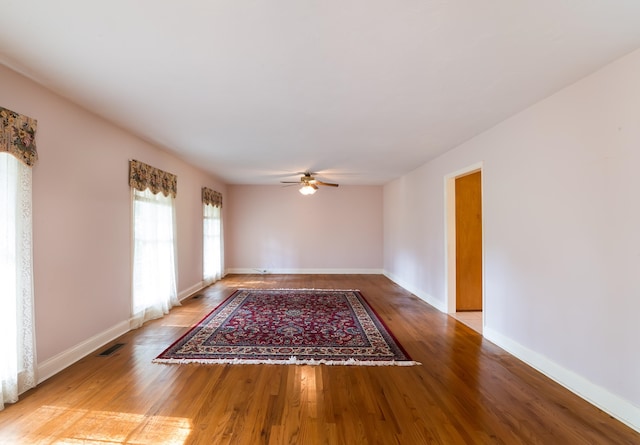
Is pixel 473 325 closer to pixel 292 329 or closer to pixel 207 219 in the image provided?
pixel 292 329

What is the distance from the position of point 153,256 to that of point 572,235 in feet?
15.9

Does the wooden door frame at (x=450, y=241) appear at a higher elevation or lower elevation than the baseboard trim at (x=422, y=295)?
higher

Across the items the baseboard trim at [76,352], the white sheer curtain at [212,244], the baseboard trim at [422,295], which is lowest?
the baseboard trim at [422,295]

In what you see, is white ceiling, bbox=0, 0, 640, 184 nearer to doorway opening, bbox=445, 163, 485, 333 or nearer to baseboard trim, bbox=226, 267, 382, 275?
doorway opening, bbox=445, 163, 485, 333

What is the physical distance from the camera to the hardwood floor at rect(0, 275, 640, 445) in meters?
1.77

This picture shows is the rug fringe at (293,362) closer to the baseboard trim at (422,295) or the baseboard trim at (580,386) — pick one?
the baseboard trim at (580,386)

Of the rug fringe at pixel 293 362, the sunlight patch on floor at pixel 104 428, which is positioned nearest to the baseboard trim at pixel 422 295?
the rug fringe at pixel 293 362

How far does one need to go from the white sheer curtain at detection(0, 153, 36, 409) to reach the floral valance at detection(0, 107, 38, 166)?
0.06 m

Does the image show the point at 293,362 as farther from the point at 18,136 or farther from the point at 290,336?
the point at 18,136

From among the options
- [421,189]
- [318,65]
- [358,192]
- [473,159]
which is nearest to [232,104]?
[318,65]

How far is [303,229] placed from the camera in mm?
8062

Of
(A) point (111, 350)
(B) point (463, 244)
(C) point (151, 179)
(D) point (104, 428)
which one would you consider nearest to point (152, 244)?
(C) point (151, 179)

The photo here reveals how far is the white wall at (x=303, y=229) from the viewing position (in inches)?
315

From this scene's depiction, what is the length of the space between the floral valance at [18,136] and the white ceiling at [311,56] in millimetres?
369
